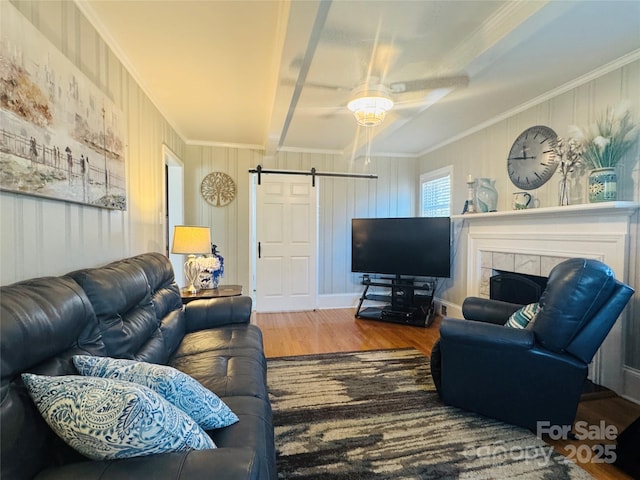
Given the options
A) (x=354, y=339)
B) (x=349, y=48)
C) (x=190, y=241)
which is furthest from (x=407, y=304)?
(x=349, y=48)

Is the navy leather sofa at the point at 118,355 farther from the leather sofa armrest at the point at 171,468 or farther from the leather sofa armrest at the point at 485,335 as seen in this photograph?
the leather sofa armrest at the point at 485,335

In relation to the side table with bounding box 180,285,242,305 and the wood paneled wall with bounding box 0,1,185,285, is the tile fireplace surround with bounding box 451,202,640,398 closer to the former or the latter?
the side table with bounding box 180,285,242,305

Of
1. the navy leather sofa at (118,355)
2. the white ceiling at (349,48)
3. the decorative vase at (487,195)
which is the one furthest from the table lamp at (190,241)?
the decorative vase at (487,195)

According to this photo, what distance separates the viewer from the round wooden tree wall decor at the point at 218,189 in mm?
4516

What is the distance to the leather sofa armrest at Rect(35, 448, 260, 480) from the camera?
2.50ft

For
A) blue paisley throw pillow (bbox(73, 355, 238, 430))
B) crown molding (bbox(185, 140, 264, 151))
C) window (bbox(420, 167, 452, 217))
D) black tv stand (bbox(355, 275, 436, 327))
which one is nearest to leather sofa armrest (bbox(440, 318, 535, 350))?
blue paisley throw pillow (bbox(73, 355, 238, 430))

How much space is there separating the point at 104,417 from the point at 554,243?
3.30 metres

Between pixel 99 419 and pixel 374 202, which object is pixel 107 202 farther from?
pixel 374 202

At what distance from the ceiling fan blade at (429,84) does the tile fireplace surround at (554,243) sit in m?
1.30

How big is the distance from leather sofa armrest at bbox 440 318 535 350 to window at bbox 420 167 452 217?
2767 mm

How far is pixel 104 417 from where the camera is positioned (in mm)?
789

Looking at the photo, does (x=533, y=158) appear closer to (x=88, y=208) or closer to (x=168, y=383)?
(x=168, y=383)

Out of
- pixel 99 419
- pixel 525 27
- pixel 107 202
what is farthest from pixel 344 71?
pixel 99 419

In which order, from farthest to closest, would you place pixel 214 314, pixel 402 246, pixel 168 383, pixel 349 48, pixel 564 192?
pixel 402 246 → pixel 564 192 → pixel 214 314 → pixel 349 48 → pixel 168 383
